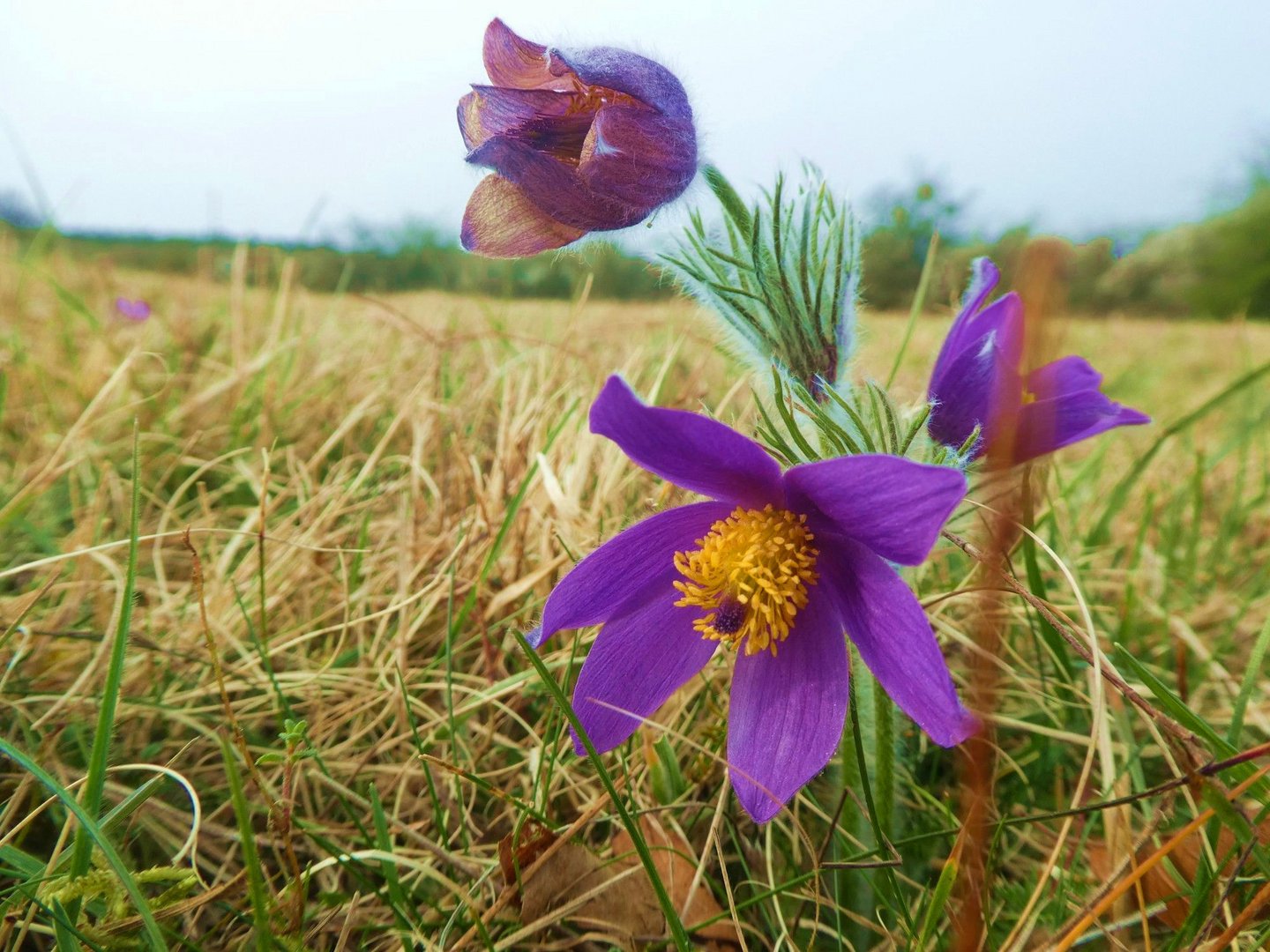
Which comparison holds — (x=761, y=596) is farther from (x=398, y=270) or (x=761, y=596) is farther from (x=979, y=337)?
(x=398, y=270)

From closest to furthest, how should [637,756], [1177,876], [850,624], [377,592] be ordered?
[850,624]
[1177,876]
[637,756]
[377,592]

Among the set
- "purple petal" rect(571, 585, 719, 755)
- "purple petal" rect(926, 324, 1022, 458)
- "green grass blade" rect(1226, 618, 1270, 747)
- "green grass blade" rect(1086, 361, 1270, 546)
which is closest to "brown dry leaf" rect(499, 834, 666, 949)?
"purple petal" rect(571, 585, 719, 755)

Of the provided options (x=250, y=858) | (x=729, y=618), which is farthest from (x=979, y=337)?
(x=250, y=858)

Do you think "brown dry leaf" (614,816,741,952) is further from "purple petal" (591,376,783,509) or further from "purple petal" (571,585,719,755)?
"purple petal" (591,376,783,509)

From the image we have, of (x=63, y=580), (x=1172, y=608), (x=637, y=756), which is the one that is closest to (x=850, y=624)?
(x=637, y=756)

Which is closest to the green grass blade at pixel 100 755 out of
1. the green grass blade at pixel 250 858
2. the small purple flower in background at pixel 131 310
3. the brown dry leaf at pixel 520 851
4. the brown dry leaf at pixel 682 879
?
the green grass blade at pixel 250 858

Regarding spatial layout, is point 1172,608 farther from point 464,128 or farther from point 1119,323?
point 1119,323
